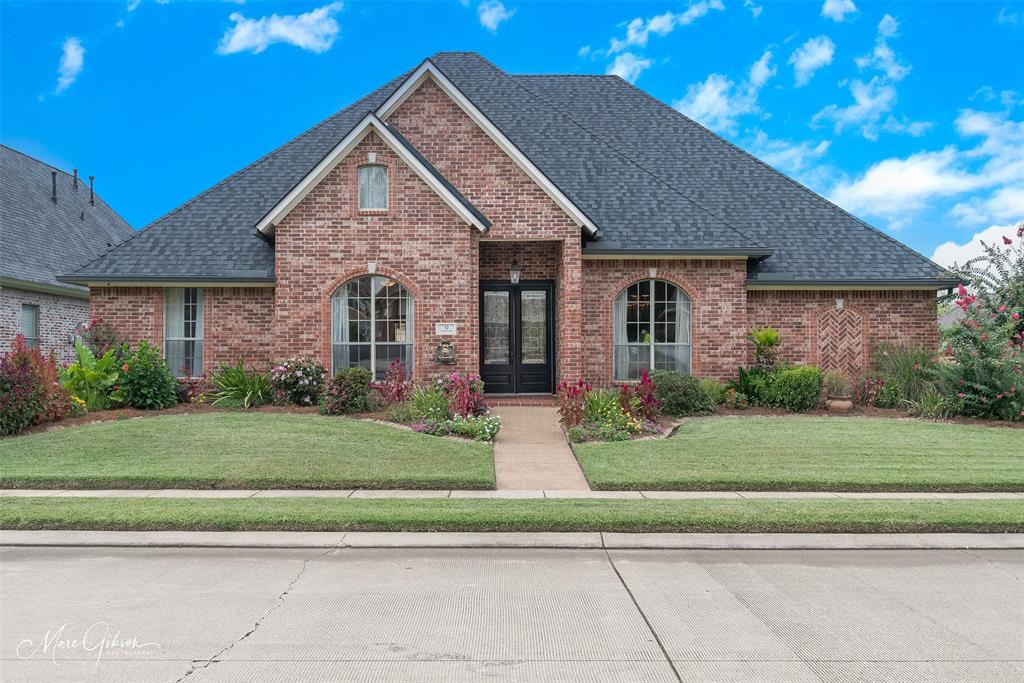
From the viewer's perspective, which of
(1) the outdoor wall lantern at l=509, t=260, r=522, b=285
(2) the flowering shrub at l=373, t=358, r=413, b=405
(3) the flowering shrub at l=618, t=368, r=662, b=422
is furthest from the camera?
(1) the outdoor wall lantern at l=509, t=260, r=522, b=285

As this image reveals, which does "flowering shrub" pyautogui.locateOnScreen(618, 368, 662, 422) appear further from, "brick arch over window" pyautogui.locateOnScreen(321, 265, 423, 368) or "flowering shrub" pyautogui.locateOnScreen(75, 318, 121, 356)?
"flowering shrub" pyautogui.locateOnScreen(75, 318, 121, 356)

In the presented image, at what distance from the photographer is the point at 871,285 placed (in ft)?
56.4

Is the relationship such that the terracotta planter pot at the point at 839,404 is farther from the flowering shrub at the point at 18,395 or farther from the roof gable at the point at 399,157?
the flowering shrub at the point at 18,395

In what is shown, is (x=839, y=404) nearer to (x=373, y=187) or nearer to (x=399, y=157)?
(x=399, y=157)

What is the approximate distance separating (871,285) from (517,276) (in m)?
8.53

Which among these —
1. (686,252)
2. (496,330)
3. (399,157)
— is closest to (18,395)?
(399,157)

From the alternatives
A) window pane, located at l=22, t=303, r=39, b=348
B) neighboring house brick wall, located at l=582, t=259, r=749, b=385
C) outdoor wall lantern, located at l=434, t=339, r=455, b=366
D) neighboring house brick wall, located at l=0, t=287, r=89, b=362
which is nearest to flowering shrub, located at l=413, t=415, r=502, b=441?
outdoor wall lantern, located at l=434, t=339, r=455, b=366

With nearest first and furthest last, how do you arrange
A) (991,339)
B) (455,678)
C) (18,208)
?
(455,678) → (991,339) → (18,208)

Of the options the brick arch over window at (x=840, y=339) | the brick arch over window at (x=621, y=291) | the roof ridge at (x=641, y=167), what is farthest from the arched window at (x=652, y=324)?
the brick arch over window at (x=840, y=339)

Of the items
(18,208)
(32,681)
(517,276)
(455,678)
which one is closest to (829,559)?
(455,678)

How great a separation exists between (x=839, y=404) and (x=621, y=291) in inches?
212

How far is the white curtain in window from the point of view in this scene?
15.4 meters

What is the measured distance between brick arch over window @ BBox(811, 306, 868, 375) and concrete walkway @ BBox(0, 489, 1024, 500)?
28.3ft

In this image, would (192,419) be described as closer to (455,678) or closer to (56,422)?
(56,422)
